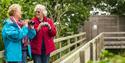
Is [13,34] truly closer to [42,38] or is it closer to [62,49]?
[42,38]

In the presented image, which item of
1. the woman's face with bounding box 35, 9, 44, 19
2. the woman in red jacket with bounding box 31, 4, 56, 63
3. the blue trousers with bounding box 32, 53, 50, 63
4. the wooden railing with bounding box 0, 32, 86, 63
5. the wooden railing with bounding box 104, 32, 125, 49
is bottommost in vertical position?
the wooden railing with bounding box 104, 32, 125, 49

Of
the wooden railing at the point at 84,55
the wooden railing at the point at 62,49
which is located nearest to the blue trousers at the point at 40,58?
the wooden railing at the point at 84,55

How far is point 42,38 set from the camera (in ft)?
21.9

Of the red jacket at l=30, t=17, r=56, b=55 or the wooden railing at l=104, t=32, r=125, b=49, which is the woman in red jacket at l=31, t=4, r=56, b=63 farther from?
the wooden railing at l=104, t=32, r=125, b=49

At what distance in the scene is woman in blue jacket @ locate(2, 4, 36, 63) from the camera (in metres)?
5.62

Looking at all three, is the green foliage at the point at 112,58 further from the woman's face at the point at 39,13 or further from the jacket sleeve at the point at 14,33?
the woman's face at the point at 39,13

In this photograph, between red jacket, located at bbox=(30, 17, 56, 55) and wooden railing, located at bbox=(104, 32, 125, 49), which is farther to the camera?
wooden railing, located at bbox=(104, 32, 125, 49)

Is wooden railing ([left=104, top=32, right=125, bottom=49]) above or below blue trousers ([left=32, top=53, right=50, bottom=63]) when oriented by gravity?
below

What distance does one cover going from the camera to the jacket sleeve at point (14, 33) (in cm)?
560

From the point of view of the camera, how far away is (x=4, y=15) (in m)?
8.45

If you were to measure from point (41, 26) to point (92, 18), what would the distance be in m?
16.7

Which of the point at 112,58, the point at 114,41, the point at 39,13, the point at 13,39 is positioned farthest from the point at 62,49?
the point at 114,41

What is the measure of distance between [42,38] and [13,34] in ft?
3.67

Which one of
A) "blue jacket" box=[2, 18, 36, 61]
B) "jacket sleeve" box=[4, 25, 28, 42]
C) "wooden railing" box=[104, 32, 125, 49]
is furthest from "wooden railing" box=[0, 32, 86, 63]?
"wooden railing" box=[104, 32, 125, 49]
